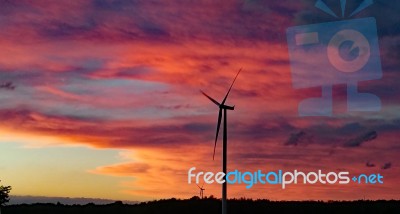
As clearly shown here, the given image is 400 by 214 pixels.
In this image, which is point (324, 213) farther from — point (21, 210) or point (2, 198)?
point (21, 210)

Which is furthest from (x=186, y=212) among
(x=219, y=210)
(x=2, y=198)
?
(x=2, y=198)

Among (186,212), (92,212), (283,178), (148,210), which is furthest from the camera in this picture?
(92,212)

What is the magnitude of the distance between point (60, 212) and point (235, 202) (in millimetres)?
52692

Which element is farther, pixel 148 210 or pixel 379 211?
pixel 148 210

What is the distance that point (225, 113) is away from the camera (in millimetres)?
89375

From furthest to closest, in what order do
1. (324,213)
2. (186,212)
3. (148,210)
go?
(148,210)
(186,212)
(324,213)

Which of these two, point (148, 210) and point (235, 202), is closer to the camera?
point (235, 202)

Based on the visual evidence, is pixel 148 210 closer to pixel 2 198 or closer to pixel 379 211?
pixel 2 198

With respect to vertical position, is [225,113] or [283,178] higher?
[225,113]

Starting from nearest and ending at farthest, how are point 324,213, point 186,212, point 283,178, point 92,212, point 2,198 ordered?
1. point 283,178
2. point 2,198
3. point 324,213
4. point 186,212
5. point 92,212

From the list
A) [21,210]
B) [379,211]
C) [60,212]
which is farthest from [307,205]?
[21,210]

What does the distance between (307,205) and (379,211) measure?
1373 cm

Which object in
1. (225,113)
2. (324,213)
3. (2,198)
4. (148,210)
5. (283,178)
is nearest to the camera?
(283,178)

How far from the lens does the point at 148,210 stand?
15262 centimetres
